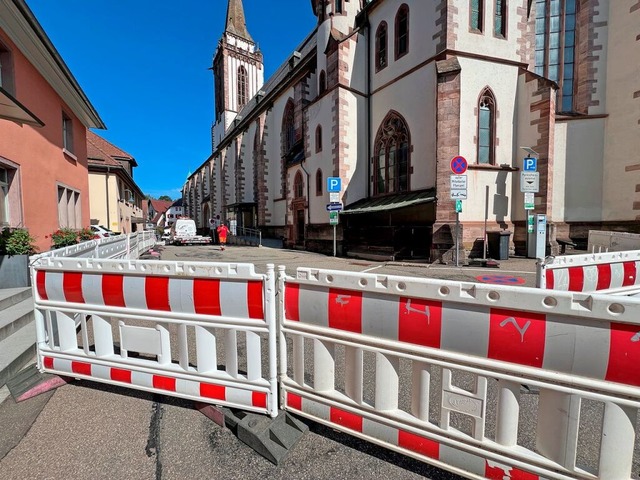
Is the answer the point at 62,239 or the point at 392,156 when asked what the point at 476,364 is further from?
the point at 392,156

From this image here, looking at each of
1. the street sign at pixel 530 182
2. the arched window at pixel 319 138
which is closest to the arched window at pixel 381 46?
the arched window at pixel 319 138

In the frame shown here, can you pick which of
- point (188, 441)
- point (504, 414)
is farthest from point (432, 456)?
point (188, 441)

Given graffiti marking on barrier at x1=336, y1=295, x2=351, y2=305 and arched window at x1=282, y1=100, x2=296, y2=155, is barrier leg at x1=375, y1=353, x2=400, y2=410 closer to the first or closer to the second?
graffiti marking on barrier at x1=336, y1=295, x2=351, y2=305

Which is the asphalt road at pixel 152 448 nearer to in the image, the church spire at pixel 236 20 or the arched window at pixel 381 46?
the arched window at pixel 381 46

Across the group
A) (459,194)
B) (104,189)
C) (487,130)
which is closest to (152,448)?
(459,194)

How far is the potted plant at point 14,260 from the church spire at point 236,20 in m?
54.0

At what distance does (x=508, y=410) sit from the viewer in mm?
1602

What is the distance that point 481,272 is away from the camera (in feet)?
29.8

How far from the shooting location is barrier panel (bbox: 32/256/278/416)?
7.32 ft

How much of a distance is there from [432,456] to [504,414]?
50cm

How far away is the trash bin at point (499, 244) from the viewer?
11453mm

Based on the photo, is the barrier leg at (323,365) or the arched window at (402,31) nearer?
the barrier leg at (323,365)

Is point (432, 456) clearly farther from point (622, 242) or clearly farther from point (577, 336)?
point (622, 242)

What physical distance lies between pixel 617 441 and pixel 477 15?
16158 millimetres
